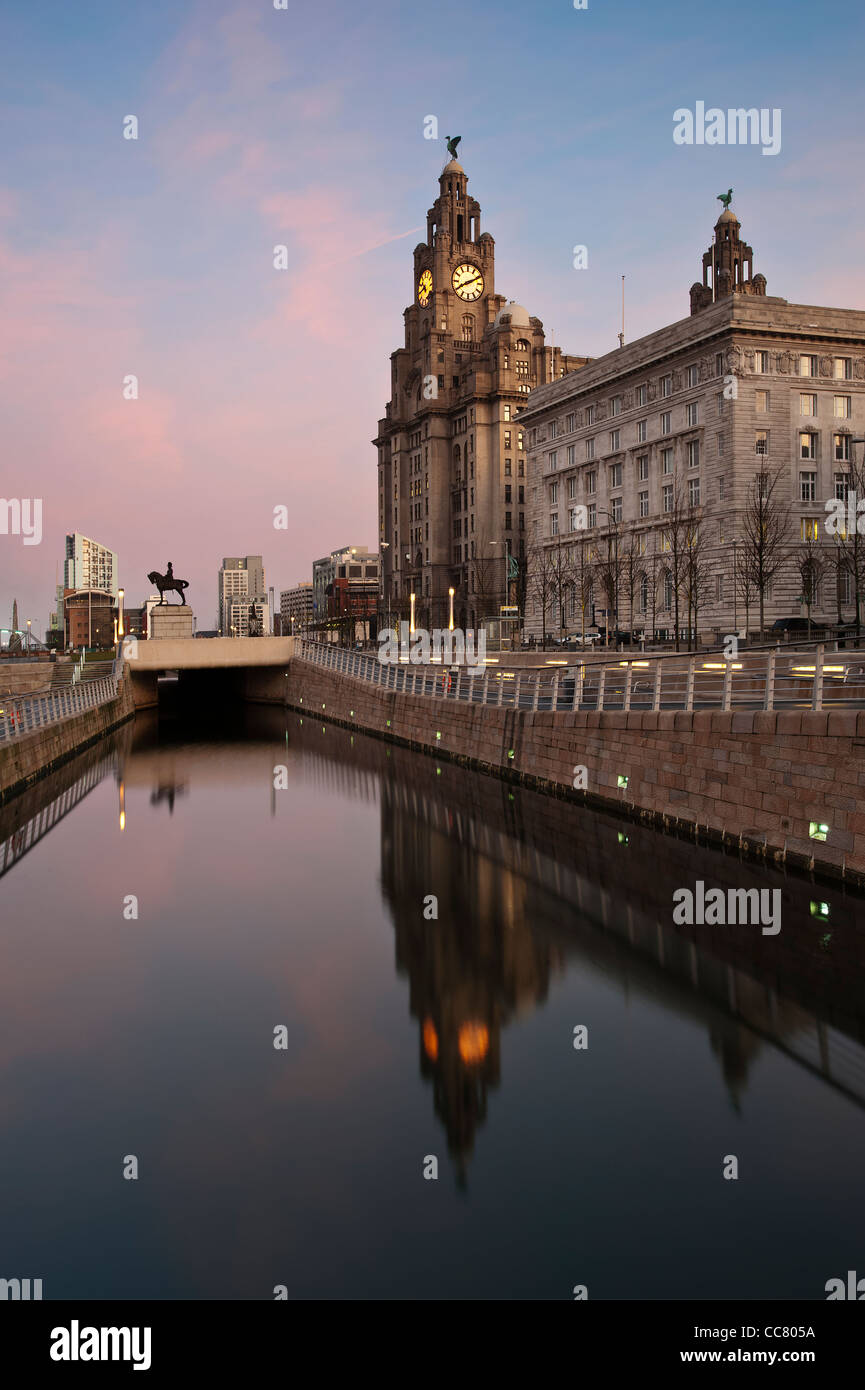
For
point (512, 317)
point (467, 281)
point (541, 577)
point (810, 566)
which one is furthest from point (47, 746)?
point (467, 281)

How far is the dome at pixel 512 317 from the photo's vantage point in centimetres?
11931

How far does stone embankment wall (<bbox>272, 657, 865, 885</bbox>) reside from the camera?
15219 millimetres

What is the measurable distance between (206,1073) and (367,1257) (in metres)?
3.77

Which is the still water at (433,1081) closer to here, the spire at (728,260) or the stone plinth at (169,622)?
the stone plinth at (169,622)

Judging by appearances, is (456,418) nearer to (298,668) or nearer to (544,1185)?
(298,668)

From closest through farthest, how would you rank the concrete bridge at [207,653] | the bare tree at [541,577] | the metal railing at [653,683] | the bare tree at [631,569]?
1. the metal railing at [653,683]
2. the concrete bridge at [207,653]
3. the bare tree at [631,569]
4. the bare tree at [541,577]

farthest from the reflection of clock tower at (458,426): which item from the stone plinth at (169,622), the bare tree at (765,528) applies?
the stone plinth at (169,622)

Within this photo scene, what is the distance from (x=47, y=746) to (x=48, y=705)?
4.45m

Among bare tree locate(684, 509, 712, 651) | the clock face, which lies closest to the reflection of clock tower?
the clock face

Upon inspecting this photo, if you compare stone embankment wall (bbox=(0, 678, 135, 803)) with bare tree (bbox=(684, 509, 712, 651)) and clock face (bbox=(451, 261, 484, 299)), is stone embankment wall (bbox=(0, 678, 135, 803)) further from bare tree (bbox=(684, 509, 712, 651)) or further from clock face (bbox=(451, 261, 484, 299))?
clock face (bbox=(451, 261, 484, 299))

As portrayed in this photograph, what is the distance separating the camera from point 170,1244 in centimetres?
741

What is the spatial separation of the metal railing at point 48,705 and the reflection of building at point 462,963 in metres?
14.0

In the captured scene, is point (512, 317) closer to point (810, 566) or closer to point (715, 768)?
point (810, 566)
